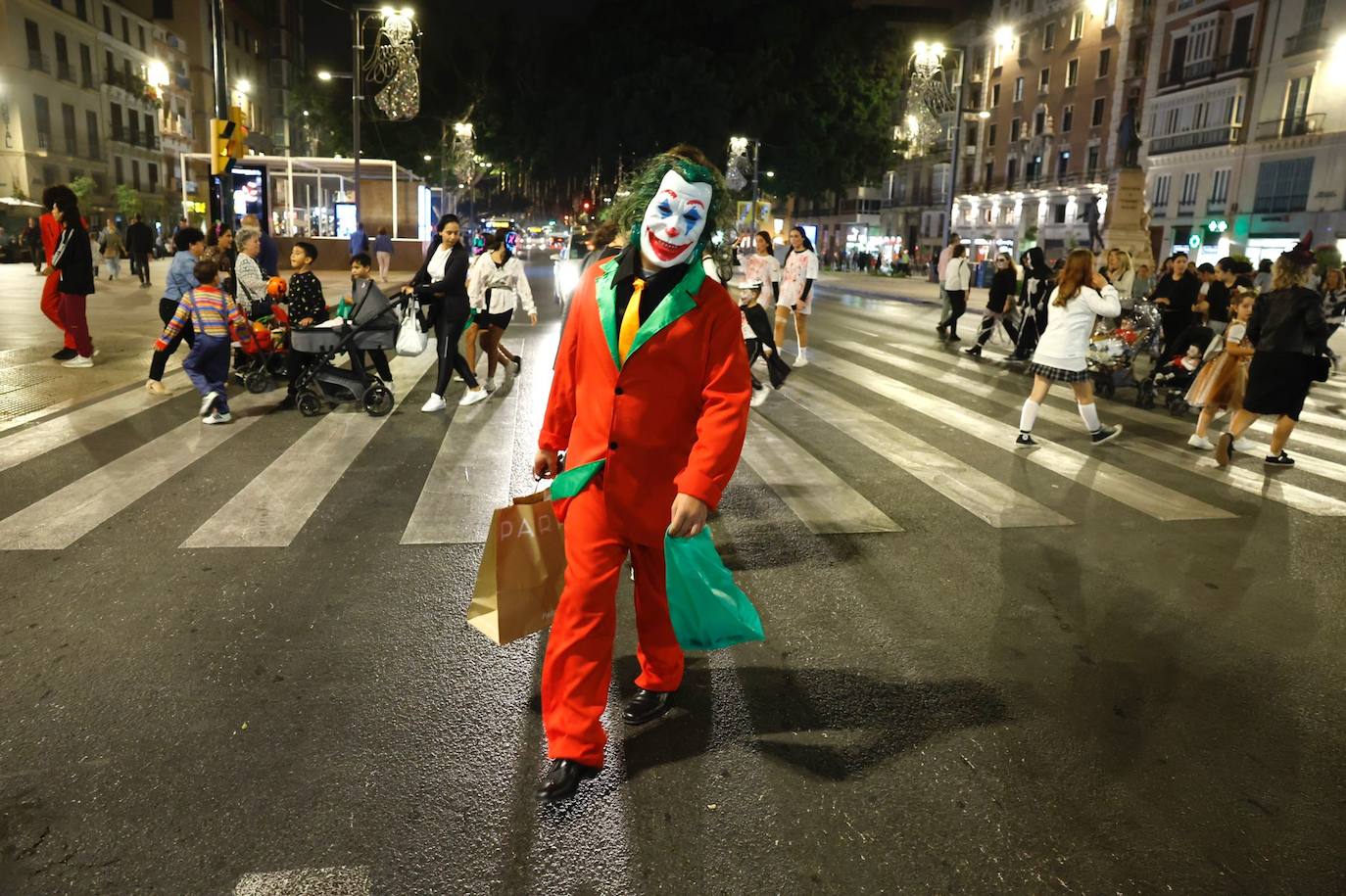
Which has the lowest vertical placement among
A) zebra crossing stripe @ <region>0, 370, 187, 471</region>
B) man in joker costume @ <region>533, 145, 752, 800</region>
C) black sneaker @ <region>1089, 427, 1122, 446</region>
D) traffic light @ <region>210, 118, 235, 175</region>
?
zebra crossing stripe @ <region>0, 370, 187, 471</region>

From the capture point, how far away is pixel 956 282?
16516 mm

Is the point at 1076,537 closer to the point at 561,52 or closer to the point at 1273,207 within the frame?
the point at 1273,207

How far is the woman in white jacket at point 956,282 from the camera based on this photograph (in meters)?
16.4

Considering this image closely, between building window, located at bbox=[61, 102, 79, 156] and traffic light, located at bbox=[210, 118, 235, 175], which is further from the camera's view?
building window, located at bbox=[61, 102, 79, 156]

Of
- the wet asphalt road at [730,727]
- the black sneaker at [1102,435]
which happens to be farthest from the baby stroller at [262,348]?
the black sneaker at [1102,435]

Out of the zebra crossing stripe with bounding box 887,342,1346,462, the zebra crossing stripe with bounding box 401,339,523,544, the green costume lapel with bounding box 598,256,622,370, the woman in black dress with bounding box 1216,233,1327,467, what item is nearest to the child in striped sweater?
the zebra crossing stripe with bounding box 401,339,523,544

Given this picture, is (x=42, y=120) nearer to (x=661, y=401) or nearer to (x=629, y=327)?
(x=629, y=327)

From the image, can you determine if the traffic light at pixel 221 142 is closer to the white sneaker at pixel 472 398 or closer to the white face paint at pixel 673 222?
the white sneaker at pixel 472 398

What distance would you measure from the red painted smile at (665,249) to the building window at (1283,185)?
1584 inches

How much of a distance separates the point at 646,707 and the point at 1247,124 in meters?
44.6

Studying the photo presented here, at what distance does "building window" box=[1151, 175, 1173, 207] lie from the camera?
4347 cm

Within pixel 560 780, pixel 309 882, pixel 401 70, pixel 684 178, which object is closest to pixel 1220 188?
pixel 401 70

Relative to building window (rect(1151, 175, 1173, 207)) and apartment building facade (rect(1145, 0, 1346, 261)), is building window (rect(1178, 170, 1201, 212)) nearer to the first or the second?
apartment building facade (rect(1145, 0, 1346, 261))

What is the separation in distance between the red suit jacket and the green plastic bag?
13cm
